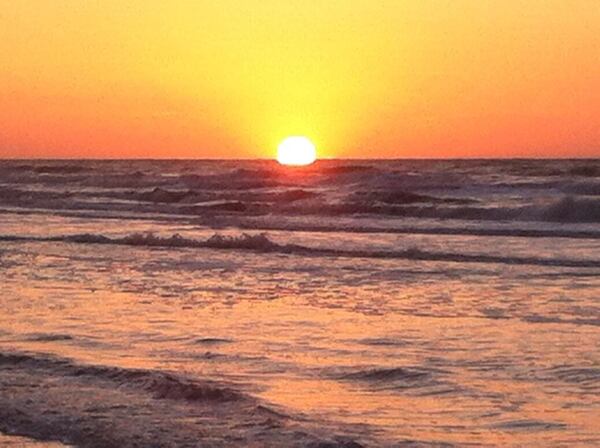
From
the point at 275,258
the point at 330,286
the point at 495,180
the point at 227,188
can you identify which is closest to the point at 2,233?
the point at 275,258

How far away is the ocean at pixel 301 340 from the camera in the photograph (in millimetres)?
6980

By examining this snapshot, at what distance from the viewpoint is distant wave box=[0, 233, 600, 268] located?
57.6 ft

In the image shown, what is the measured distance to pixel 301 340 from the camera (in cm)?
984

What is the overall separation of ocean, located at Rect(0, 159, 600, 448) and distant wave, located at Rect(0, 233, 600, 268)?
0.21ft

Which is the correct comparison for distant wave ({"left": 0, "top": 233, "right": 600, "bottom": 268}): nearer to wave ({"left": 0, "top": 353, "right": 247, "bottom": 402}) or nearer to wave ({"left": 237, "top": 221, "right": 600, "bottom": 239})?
wave ({"left": 237, "top": 221, "right": 600, "bottom": 239})

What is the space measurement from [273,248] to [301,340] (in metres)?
10.2

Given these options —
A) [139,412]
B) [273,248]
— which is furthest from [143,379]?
[273,248]

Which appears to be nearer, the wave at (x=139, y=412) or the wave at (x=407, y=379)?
the wave at (x=139, y=412)

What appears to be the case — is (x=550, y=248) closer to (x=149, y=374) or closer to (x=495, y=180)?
(x=149, y=374)

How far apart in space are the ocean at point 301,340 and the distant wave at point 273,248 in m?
0.06

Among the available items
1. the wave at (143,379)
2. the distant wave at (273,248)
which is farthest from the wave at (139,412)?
the distant wave at (273,248)

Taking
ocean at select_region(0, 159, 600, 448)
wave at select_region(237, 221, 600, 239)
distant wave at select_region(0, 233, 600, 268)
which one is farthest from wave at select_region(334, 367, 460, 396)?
wave at select_region(237, 221, 600, 239)

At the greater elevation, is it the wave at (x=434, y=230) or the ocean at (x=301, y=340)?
the wave at (x=434, y=230)

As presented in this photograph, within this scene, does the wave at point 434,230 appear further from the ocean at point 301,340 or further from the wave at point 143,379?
the wave at point 143,379
